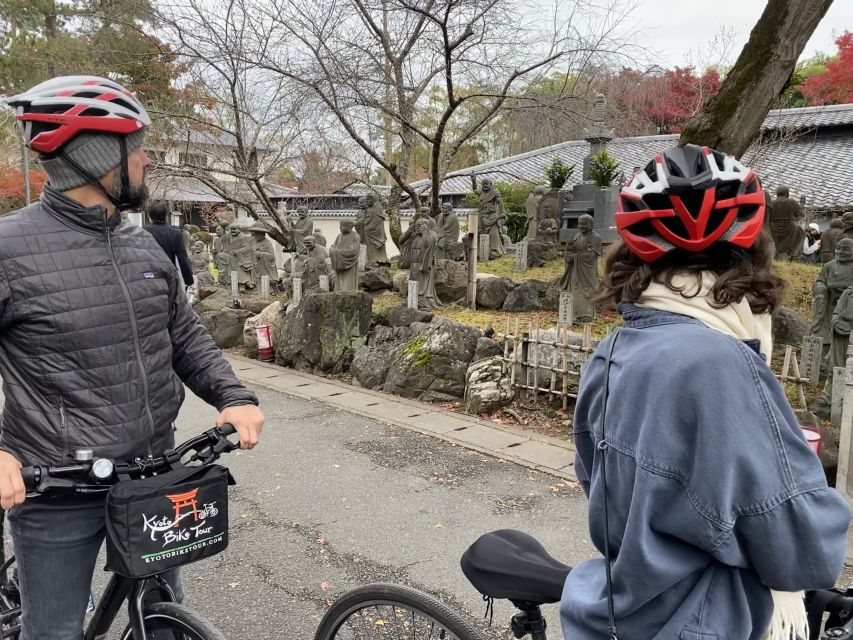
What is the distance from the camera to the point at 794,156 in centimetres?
2155

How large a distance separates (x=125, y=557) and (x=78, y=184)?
980 millimetres

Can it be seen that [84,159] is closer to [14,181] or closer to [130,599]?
[130,599]

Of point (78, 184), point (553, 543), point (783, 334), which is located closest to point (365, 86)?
point (783, 334)

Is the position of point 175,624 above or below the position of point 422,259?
below

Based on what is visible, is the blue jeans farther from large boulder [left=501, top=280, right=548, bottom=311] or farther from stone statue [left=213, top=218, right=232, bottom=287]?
stone statue [left=213, top=218, right=232, bottom=287]

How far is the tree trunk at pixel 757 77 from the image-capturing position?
5074mm

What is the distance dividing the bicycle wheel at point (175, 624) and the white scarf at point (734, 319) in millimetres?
1359

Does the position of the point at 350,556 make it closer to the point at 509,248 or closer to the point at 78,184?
Result: the point at 78,184

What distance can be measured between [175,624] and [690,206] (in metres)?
1.69

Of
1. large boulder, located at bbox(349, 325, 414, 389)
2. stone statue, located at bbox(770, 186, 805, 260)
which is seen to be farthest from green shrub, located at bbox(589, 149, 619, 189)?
large boulder, located at bbox(349, 325, 414, 389)

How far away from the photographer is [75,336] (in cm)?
178

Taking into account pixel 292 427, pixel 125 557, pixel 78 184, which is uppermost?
pixel 78 184

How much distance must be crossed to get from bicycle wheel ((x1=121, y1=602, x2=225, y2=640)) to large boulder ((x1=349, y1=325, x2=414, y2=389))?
6.30 m

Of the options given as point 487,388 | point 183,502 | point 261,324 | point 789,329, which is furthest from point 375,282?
point 183,502
